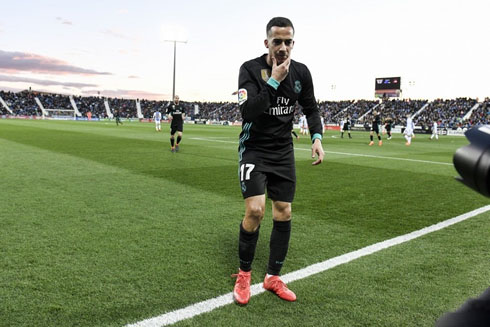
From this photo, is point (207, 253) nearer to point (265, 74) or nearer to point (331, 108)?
point (265, 74)

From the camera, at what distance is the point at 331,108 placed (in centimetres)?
7475

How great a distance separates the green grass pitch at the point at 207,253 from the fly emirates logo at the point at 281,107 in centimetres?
145

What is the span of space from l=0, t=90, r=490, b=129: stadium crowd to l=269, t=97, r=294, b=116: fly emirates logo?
46413 millimetres

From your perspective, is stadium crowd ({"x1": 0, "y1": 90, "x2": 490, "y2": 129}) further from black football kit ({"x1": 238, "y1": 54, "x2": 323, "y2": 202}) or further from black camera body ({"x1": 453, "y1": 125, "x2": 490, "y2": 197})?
black camera body ({"x1": 453, "y1": 125, "x2": 490, "y2": 197})

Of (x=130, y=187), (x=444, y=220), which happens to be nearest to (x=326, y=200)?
(x=444, y=220)

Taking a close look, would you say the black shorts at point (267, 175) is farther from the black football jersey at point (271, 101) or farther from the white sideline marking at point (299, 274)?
the white sideline marking at point (299, 274)

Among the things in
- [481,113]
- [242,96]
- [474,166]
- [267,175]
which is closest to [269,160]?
[267,175]

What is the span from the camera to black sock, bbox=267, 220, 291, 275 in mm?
3251

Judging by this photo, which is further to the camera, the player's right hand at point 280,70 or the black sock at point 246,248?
the black sock at point 246,248

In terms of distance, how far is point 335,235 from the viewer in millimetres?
4680

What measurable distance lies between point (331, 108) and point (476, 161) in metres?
76.3

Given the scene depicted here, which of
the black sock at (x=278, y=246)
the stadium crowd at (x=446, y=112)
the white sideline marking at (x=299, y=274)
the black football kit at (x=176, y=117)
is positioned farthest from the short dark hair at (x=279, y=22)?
the stadium crowd at (x=446, y=112)

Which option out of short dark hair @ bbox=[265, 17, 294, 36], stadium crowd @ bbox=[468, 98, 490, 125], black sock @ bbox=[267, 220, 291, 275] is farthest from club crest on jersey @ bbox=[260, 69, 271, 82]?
stadium crowd @ bbox=[468, 98, 490, 125]

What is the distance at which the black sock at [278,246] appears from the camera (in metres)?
3.25
